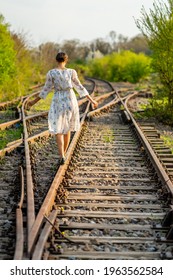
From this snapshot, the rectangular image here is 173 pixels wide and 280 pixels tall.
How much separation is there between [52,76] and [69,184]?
169cm

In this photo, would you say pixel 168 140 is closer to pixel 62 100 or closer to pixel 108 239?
pixel 62 100

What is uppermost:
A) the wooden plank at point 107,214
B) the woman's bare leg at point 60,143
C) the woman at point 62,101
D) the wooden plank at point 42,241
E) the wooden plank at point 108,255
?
the woman at point 62,101

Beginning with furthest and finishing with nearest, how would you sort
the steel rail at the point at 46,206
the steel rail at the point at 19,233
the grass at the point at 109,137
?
the grass at the point at 109,137, the steel rail at the point at 46,206, the steel rail at the point at 19,233

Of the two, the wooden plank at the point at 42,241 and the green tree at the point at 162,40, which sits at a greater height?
the green tree at the point at 162,40

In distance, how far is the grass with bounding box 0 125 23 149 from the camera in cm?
1038

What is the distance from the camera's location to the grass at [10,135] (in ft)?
34.1

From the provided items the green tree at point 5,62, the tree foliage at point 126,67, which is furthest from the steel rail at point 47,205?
the tree foliage at point 126,67

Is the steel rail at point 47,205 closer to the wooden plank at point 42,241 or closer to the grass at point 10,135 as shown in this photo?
the wooden plank at point 42,241

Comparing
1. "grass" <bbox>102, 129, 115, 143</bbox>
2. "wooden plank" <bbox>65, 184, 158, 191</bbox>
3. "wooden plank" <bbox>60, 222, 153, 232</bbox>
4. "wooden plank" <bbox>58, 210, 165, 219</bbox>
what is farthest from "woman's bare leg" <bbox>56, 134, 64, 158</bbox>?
"grass" <bbox>102, 129, 115, 143</bbox>

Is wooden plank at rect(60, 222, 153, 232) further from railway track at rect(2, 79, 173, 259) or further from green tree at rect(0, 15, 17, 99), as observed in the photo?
green tree at rect(0, 15, 17, 99)

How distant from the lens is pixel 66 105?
24.8 ft

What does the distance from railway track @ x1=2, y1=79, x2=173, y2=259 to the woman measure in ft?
1.74
